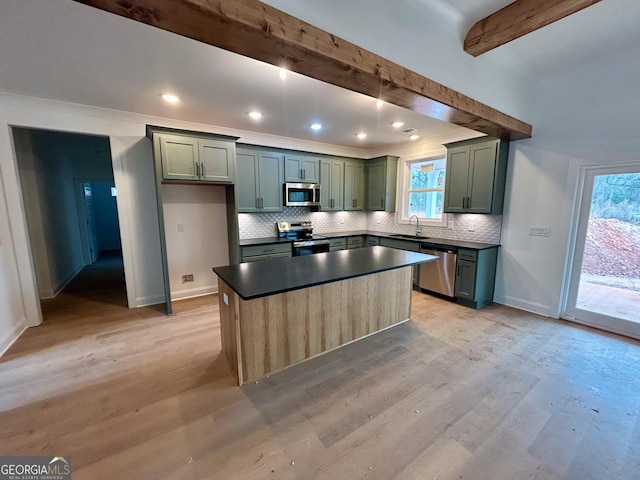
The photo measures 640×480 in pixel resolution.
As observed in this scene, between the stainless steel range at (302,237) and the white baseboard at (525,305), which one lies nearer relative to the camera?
the white baseboard at (525,305)

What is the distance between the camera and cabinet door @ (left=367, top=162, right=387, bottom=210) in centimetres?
528

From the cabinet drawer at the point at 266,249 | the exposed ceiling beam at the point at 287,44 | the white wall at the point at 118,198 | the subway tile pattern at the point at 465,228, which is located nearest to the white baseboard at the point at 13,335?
the white wall at the point at 118,198

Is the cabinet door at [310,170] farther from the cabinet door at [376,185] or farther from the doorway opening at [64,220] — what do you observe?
the doorway opening at [64,220]

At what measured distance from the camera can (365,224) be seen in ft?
20.0

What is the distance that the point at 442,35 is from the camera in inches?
85.0

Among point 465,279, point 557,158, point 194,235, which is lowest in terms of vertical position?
point 465,279

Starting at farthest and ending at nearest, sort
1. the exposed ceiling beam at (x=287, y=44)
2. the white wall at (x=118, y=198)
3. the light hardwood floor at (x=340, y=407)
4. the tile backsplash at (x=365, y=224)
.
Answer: the tile backsplash at (x=365, y=224)
the white wall at (x=118, y=198)
the light hardwood floor at (x=340, y=407)
the exposed ceiling beam at (x=287, y=44)

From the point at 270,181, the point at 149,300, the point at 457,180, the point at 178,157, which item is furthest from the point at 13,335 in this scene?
the point at 457,180

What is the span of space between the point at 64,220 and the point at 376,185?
644 centimetres

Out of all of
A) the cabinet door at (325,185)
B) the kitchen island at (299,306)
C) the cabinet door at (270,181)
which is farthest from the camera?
the cabinet door at (325,185)

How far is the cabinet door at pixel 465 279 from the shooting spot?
3676 millimetres

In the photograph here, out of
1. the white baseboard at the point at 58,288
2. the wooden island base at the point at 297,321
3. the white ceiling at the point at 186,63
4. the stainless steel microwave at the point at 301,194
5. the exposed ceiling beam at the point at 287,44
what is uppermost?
the white ceiling at the point at 186,63

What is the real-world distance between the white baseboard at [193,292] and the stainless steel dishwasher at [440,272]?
142 inches

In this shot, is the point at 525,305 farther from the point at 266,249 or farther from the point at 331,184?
the point at 266,249
